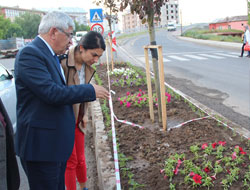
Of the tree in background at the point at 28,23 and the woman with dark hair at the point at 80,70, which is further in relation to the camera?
the tree in background at the point at 28,23

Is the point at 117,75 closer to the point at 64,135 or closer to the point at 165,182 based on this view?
the point at 165,182

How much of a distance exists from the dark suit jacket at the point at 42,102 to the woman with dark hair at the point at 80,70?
518 millimetres

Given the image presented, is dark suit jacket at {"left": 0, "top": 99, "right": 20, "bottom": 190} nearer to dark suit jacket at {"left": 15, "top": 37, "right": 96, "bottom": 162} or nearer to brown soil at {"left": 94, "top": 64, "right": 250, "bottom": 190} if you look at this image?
Result: dark suit jacket at {"left": 15, "top": 37, "right": 96, "bottom": 162}

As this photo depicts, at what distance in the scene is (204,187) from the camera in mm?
Answer: 2723

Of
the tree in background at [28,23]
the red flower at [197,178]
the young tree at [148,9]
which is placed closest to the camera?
the red flower at [197,178]

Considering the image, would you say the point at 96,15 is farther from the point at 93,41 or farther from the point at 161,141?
the point at 93,41

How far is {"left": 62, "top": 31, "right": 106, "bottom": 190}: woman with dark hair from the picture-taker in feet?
8.18

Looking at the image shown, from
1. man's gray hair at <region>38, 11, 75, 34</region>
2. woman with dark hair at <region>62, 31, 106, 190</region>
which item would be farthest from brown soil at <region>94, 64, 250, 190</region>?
man's gray hair at <region>38, 11, 75, 34</region>

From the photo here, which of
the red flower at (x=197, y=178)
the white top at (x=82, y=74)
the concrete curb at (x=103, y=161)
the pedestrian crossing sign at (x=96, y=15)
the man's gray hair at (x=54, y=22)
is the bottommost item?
the concrete curb at (x=103, y=161)

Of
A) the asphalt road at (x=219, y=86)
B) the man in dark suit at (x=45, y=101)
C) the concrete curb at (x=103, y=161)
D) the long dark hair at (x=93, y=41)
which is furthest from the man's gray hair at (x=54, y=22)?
the asphalt road at (x=219, y=86)

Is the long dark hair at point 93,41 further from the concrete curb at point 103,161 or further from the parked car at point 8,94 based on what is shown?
the parked car at point 8,94

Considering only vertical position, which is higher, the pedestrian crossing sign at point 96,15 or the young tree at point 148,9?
the pedestrian crossing sign at point 96,15

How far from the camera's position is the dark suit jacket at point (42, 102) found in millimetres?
1834

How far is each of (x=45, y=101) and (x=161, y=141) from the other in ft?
7.99
